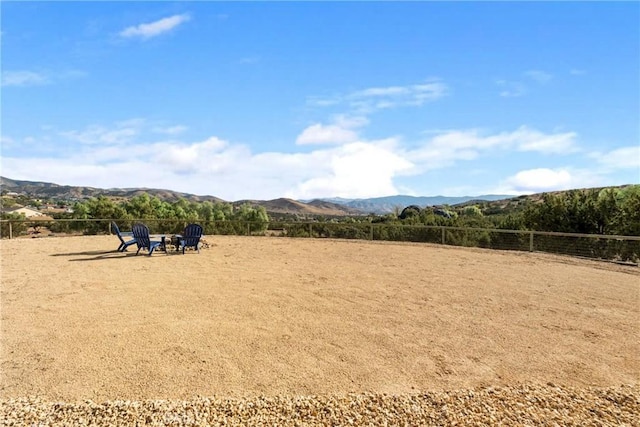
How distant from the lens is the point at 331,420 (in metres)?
3.02

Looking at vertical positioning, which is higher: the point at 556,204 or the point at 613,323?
the point at 556,204

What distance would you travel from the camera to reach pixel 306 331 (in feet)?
16.4

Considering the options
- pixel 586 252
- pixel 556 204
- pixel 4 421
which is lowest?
pixel 4 421

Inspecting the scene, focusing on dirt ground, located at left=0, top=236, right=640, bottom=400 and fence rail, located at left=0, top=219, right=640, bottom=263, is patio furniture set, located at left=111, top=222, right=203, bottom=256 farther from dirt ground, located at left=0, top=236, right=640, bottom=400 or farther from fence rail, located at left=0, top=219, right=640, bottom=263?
fence rail, located at left=0, top=219, right=640, bottom=263

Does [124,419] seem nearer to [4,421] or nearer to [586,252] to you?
[4,421]

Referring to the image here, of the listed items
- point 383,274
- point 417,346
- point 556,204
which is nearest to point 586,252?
point 556,204

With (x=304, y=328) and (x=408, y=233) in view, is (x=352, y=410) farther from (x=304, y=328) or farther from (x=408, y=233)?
(x=408, y=233)

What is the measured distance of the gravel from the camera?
9.85 ft

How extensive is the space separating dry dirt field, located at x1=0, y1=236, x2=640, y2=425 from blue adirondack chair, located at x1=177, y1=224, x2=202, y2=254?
217 cm

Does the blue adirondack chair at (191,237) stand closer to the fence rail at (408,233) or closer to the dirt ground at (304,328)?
the dirt ground at (304,328)

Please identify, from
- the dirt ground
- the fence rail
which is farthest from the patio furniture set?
the fence rail

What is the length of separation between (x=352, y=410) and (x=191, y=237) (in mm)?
9691

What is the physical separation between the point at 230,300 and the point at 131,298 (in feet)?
5.39

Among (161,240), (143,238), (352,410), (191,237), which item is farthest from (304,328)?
(161,240)
